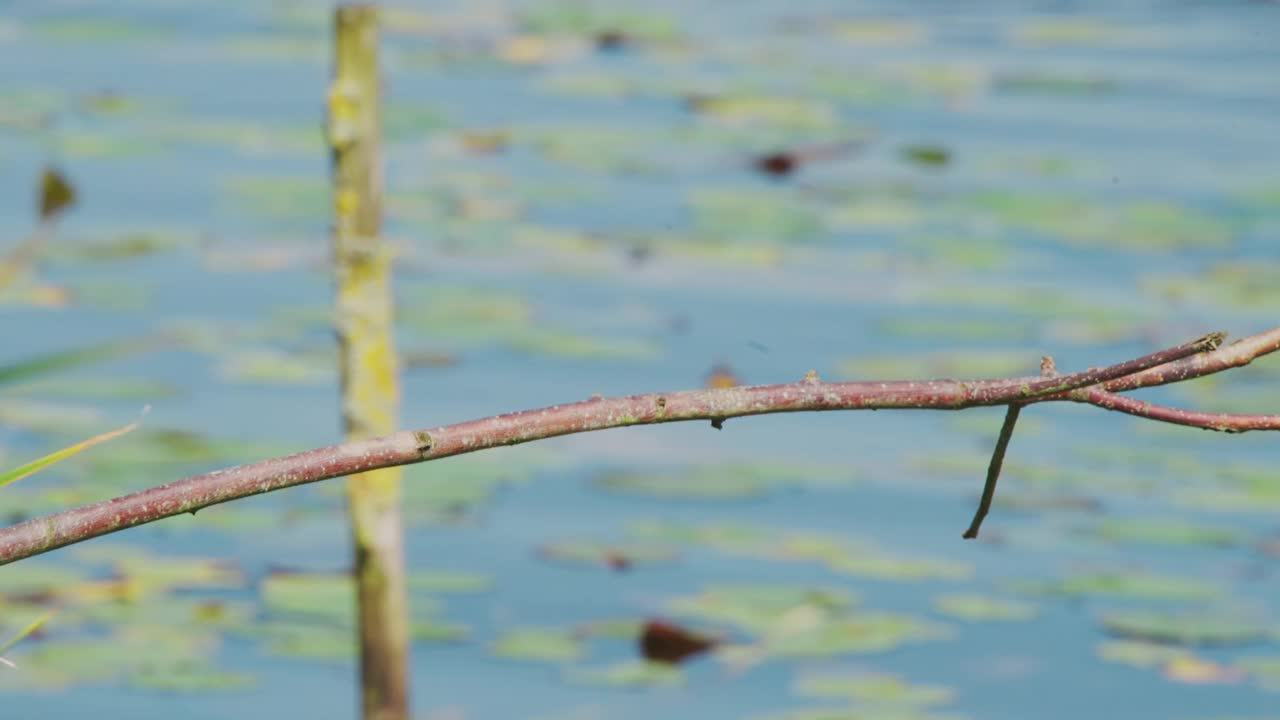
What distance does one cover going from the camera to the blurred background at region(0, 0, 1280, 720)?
3225mm

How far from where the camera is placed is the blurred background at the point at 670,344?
127 inches

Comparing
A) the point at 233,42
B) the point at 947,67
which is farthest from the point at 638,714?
the point at 233,42

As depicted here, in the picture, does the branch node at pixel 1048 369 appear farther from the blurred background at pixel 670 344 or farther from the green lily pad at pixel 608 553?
the green lily pad at pixel 608 553

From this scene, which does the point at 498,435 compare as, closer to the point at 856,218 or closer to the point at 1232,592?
the point at 1232,592

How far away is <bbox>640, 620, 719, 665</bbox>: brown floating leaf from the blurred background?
3 cm

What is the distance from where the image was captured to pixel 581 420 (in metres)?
0.96

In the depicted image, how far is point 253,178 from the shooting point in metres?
6.08

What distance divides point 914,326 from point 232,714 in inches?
88.8

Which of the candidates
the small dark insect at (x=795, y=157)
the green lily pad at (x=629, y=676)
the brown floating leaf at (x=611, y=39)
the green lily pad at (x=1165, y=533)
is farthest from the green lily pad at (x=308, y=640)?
the brown floating leaf at (x=611, y=39)

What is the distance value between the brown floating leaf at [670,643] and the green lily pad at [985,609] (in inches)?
17.3

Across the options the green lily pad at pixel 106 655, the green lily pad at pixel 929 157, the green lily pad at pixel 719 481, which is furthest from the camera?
the green lily pad at pixel 929 157

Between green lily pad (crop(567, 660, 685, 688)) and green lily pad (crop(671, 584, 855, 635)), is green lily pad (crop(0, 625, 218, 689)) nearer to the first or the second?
green lily pad (crop(567, 660, 685, 688))

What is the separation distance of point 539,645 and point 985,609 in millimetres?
794

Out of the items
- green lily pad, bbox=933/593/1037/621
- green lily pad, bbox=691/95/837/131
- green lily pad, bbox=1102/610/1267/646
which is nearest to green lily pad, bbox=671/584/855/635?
green lily pad, bbox=933/593/1037/621
